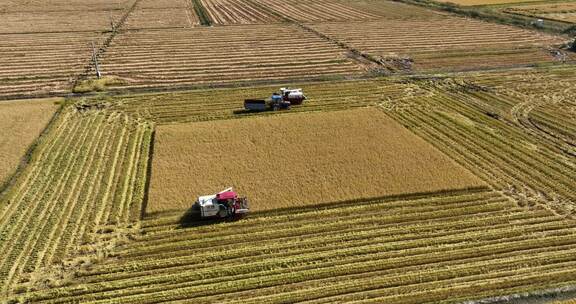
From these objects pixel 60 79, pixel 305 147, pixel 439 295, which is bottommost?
pixel 439 295

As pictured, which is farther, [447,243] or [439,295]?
[447,243]

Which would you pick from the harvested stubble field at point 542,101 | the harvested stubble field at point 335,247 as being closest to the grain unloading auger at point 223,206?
the harvested stubble field at point 335,247

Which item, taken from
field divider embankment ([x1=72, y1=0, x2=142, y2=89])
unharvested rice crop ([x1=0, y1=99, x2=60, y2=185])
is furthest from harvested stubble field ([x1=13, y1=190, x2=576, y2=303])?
field divider embankment ([x1=72, y1=0, x2=142, y2=89])

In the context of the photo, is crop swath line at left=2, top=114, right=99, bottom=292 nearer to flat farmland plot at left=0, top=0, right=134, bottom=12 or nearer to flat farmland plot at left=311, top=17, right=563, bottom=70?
flat farmland plot at left=311, top=17, right=563, bottom=70

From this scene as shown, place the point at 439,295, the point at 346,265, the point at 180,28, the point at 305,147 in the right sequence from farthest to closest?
the point at 180,28 → the point at 305,147 → the point at 346,265 → the point at 439,295

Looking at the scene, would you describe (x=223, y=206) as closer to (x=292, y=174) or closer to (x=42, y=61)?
(x=292, y=174)

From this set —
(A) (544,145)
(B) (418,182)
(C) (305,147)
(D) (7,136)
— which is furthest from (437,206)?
(D) (7,136)

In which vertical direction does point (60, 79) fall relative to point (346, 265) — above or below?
above

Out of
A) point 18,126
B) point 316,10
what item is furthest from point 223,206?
point 316,10

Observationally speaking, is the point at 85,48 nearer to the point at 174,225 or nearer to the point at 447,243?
the point at 174,225
